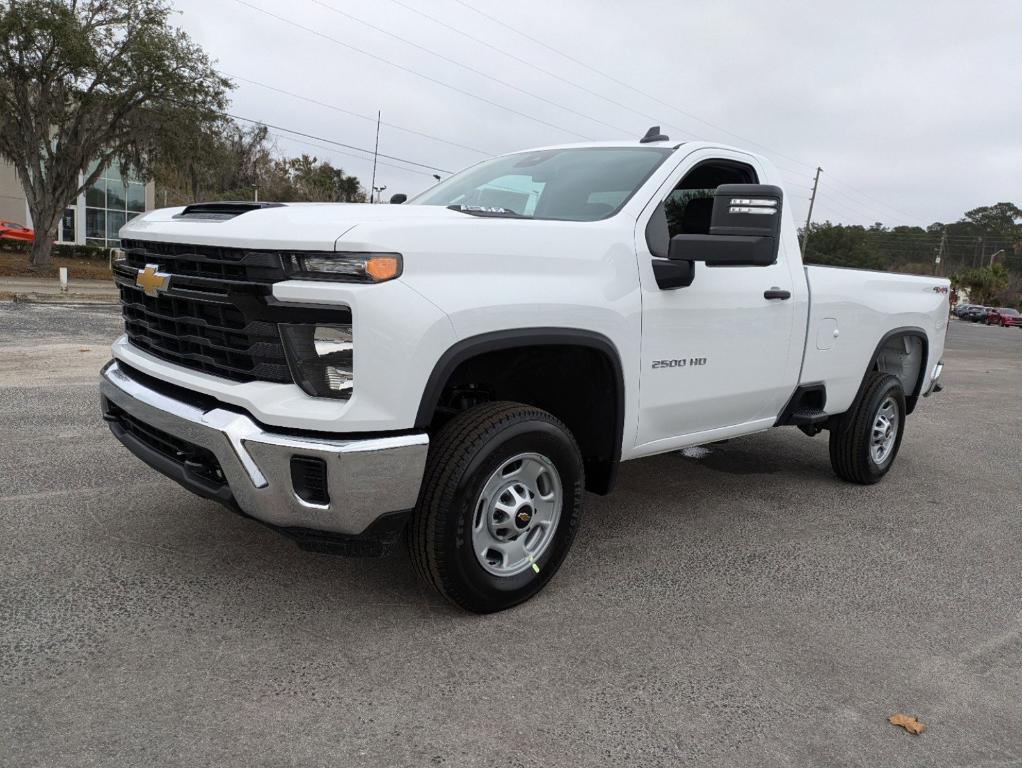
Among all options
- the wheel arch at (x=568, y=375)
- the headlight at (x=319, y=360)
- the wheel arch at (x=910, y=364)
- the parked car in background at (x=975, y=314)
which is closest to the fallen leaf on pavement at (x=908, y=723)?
the wheel arch at (x=568, y=375)

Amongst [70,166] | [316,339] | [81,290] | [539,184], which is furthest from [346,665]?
[70,166]

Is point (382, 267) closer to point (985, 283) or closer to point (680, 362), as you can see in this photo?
point (680, 362)

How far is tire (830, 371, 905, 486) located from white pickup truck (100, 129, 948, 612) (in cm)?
119

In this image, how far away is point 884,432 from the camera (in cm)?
571

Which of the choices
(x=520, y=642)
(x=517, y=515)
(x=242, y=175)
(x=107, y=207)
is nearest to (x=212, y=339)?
(x=517, y=515)

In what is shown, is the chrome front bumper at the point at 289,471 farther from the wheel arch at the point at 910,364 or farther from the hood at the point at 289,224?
the wheel arch at the point at 910,364

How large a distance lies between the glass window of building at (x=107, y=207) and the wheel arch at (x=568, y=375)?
4426 centimetres

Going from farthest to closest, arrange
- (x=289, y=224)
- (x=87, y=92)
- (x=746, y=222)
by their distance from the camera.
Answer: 1. (x=87, y=92)
2. (x=746, y=222)
3. (x=289, y=224)

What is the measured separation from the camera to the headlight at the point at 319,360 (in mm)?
2773

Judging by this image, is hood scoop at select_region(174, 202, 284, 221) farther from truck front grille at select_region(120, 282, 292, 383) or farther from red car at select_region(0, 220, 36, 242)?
red car at select_region(0, 220, 36, 242)

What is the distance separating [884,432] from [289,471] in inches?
175

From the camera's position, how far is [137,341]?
3664 mm

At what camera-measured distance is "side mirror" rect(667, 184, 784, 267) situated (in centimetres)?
336

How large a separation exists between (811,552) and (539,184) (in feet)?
7.77
